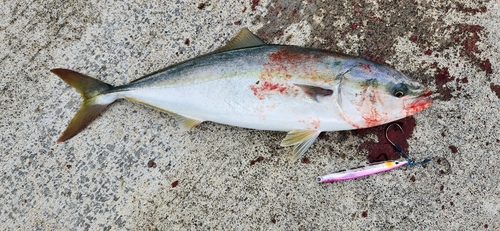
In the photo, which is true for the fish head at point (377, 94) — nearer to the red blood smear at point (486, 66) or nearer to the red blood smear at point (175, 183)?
the red blood smear at point (486, 66)

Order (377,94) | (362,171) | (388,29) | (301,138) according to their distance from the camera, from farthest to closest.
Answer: (388,29) < (362,171) < (301,138) < (377,94)

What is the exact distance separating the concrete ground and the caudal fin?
0.10 metres

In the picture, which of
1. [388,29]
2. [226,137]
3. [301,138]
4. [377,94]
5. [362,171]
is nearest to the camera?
[377,94]

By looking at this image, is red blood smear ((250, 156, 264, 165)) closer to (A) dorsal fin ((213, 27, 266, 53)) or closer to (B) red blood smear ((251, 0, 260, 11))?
(A) dorsal fin ((213, 27, 266, 53))

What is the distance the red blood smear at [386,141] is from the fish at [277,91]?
28 centimetres

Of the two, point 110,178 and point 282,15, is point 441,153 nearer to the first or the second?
point 282,15

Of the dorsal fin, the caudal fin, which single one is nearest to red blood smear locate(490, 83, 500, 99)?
the dorsal fin

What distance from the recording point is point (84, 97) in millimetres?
2719

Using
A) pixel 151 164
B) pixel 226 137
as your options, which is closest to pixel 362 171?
pixel 226 137

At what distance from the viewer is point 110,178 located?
275cm

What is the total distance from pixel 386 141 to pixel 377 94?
0.50m

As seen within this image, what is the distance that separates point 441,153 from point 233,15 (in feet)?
5.90

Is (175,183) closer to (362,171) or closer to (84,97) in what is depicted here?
(84,97)

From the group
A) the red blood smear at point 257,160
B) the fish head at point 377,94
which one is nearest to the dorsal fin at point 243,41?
the fish head at point 377,94
